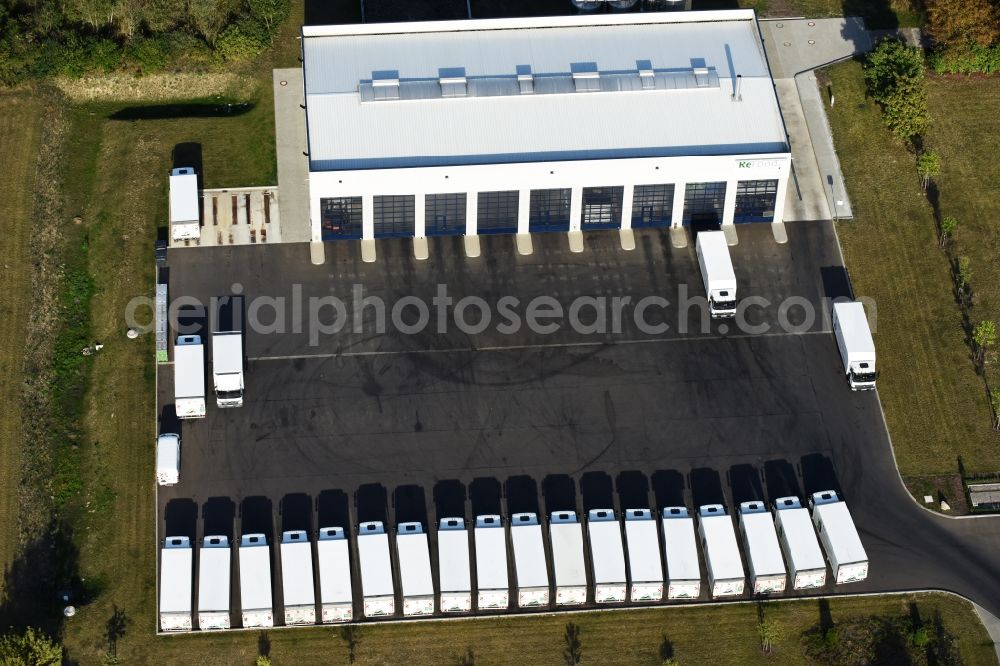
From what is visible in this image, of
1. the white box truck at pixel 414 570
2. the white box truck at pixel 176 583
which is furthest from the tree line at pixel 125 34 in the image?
the white box truck at pixel 414 570

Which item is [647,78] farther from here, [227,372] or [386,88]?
[227,372]

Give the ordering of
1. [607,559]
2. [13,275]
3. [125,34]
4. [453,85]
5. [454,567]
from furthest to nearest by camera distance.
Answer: [125,34] → [453,85] → [13,275] → [607,559] → [454,567]

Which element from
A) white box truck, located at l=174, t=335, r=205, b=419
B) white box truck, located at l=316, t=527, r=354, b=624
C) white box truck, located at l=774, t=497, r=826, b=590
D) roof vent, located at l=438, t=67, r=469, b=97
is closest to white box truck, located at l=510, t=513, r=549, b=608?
white box truck, located at l=316, t=527, r=354, b=624

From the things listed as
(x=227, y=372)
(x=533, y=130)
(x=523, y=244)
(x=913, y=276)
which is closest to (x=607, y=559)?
(x=523, y=244)

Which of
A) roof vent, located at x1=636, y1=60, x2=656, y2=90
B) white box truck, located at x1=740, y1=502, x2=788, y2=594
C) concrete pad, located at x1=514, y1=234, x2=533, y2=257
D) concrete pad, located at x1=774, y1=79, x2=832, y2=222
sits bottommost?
white box truck, located at x1=740, y1=502, x2=788, y2=594

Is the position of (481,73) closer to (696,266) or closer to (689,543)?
(696,266)

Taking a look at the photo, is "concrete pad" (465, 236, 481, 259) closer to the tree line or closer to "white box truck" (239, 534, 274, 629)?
the tree line
